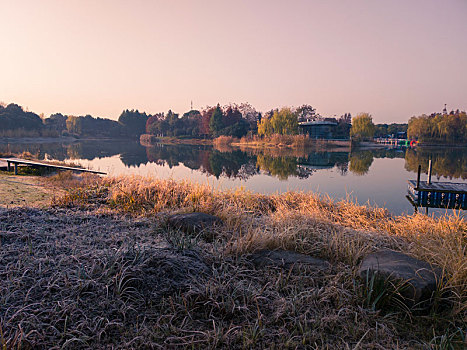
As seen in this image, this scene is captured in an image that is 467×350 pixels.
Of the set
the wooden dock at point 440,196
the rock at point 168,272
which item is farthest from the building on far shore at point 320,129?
the rock at point 168,272

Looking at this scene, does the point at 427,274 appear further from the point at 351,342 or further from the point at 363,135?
the point at 363,135

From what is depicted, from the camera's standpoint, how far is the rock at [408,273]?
2764mm

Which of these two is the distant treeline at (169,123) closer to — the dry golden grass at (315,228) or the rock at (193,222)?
the dry golden grass at (315,228)

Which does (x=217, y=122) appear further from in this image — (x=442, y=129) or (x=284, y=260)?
(x=284, y=260)

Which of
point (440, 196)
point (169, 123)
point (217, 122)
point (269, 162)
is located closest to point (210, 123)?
point (217, 122)

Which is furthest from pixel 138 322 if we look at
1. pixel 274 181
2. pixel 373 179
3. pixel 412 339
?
pixel 373 179

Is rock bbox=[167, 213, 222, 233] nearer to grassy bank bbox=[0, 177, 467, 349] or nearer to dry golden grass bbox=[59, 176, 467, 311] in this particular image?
dry golden grass bbox=[59, 176, 467, 311]

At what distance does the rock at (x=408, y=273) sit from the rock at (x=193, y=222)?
7.55ft

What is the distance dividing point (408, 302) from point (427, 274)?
46 cm

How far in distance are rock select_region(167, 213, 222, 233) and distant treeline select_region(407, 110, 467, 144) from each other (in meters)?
64.6

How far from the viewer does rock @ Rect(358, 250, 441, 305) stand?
2.76 meters

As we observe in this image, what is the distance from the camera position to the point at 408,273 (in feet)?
9.61

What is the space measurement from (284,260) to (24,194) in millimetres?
7190

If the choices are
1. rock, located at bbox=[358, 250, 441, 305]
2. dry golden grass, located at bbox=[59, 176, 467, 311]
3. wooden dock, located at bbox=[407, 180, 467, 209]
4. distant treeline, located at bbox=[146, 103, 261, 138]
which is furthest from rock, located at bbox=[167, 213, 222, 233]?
distant treeline, located at bbox=[146, 103, 261, 138]
